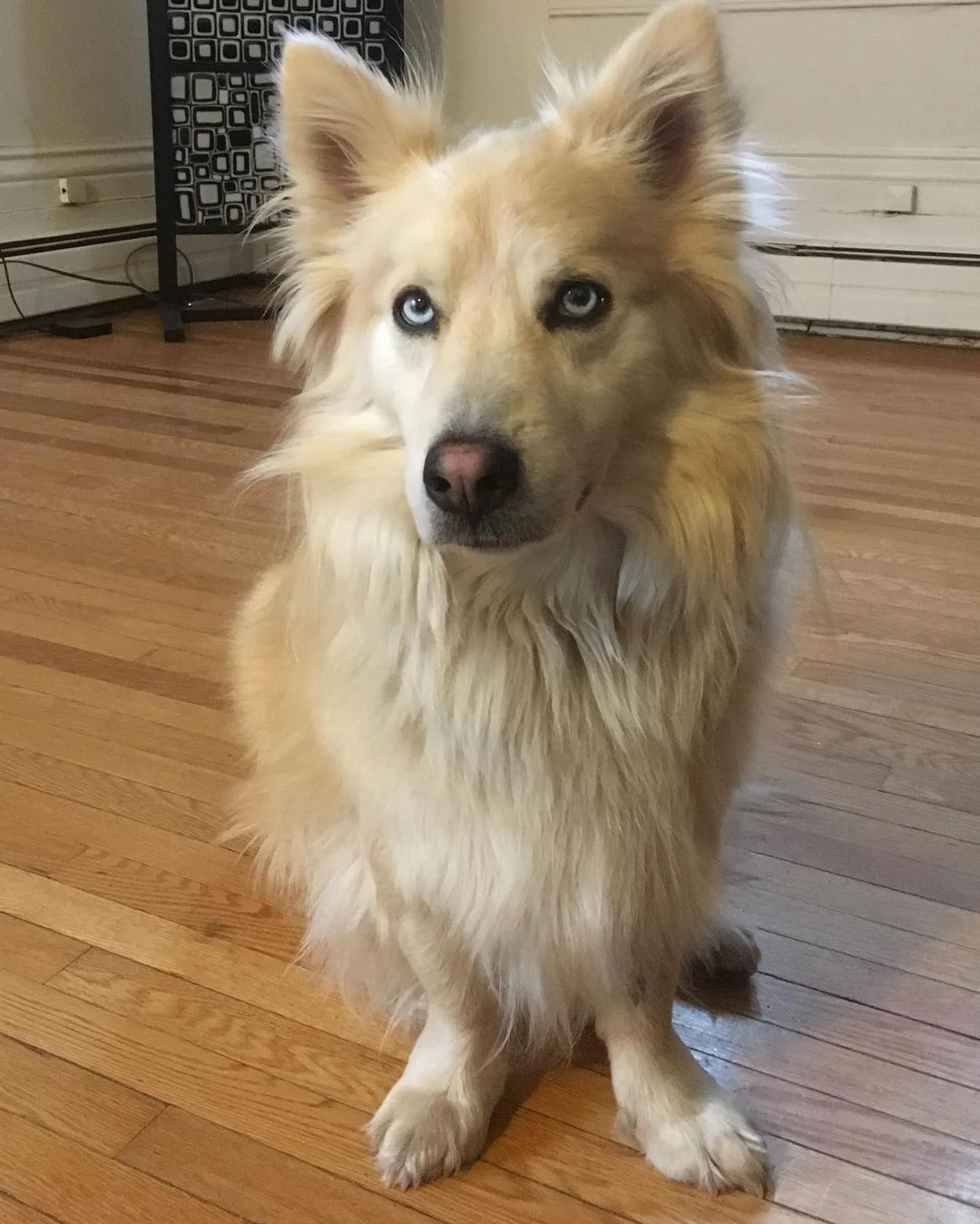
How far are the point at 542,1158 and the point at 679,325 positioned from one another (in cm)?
90

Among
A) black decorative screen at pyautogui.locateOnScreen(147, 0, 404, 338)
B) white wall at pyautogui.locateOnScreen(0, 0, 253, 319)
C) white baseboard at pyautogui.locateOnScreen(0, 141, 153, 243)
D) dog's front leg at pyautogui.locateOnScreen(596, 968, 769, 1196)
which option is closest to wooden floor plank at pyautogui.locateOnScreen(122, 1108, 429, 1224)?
dog's front leg at pyautogui.locateOnScreen(596, 968, 769, 1196)

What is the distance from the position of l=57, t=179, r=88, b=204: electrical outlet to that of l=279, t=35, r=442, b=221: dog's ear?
402 cm

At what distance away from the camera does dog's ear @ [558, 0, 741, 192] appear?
1.16 metres

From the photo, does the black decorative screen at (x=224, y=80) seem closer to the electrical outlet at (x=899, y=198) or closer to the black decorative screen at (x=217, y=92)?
the black decorative screen at (x=217, y=92)

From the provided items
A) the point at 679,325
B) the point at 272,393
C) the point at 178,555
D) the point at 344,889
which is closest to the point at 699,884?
the point at 344,889

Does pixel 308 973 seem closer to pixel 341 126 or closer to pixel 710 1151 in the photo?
pixel 710 1151

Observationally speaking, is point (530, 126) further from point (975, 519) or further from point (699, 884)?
point (975, 519)

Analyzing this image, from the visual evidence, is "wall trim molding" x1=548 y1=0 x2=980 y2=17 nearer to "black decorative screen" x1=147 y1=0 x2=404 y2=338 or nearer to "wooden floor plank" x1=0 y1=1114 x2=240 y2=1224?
"black decorative screen" x1=147 y1=0 x2=404 y2=338

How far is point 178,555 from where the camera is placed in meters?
2.69

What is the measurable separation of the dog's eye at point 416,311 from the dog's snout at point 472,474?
0.61ft

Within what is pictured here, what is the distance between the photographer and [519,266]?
1114 mm

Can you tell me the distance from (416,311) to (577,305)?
0.17m

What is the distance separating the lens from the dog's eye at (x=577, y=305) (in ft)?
3.69

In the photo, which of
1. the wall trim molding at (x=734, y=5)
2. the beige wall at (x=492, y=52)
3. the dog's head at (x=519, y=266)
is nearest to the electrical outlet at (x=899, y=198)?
the wall trim molding at (x=734, y=5)
